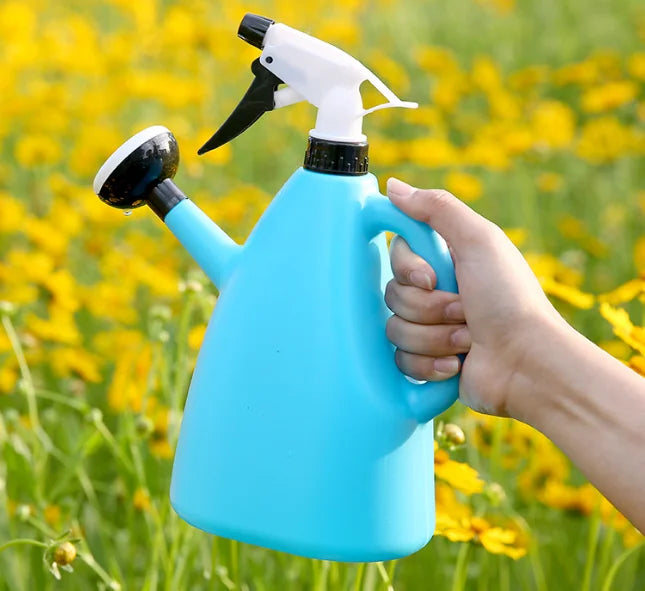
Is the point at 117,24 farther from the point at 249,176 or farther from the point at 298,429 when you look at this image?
the point at 298,429

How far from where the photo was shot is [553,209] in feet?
6.72

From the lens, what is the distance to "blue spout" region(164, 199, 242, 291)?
2.23 ft

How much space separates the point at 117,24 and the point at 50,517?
2082 millimetres

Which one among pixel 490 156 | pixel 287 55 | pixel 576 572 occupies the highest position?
pixel 287 55

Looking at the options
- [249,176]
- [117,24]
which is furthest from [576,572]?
[117,24]

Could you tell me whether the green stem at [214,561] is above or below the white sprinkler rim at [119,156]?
below

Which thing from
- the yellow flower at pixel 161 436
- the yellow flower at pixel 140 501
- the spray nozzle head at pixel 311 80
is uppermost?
the spray nozzle head at pixel 311 80

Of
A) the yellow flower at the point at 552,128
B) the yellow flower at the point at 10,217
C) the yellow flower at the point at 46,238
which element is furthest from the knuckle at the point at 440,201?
the yellow flower at the point at 552,128

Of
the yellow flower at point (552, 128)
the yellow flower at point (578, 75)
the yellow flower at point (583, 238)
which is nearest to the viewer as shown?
the yellow flower at point (583, 238)

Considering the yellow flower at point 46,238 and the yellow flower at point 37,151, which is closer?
the yellow flower at point 46,238

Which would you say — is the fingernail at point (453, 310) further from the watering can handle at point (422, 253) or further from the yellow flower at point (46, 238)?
the yellow flower at point (46, 238)

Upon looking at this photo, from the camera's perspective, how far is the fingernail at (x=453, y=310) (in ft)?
2.11

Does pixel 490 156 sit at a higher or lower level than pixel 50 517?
higher

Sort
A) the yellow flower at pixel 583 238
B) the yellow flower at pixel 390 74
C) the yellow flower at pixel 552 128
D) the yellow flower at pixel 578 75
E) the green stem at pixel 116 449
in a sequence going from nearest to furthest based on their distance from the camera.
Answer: the green stem at pixel 116 449 → the yellow flower at pixel 583 238 → the yellow flower at pixel 552 128 → the yellow flower at pixel 578 75 → the yellow flower at pixel 390 74
